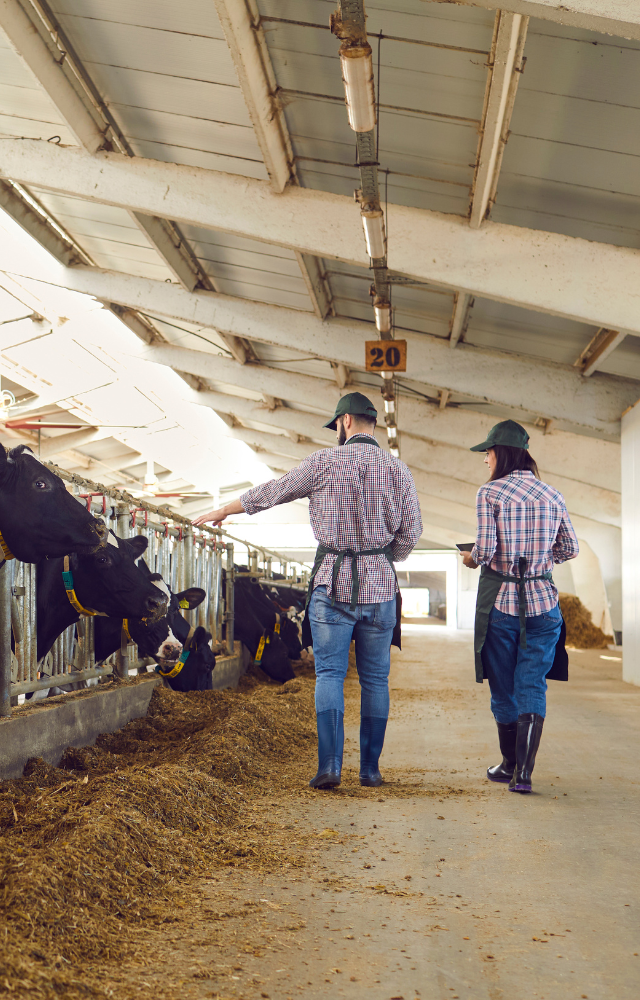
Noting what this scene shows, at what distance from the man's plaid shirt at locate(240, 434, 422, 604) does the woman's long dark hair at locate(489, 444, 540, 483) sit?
48 centimetres

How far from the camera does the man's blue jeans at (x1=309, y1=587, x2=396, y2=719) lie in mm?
3863

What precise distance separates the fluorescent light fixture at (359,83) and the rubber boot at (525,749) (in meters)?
3.39

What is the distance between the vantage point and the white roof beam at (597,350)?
28.8 feet

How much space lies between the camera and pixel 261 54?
564 centimetres

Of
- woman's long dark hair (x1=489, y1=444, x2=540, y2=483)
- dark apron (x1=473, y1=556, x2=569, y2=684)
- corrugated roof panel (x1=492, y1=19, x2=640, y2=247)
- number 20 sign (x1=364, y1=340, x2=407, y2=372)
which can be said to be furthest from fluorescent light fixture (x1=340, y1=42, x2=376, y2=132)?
number 20 sign (x1=364, y1=340, x2=407, y2=372)

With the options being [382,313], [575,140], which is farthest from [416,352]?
[575,140]

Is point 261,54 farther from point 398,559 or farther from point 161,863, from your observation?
point 161,863

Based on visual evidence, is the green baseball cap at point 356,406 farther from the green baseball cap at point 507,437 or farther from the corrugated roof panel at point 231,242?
the corrugated roof panel at point 231,242

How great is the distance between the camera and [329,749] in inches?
147

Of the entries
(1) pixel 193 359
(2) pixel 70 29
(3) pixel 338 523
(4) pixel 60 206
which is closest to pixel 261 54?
(2) pixel 70 29

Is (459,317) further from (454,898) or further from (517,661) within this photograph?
(454,898)

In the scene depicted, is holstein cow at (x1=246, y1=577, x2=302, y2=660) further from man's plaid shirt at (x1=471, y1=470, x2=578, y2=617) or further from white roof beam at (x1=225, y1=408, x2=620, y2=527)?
white roof beam at (x1=225, y1=408, x2=620, y2=527)

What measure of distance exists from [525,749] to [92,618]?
255 centimetres

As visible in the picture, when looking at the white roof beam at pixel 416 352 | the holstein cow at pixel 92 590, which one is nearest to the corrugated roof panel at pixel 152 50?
the holstein cow at pixel 92 590
